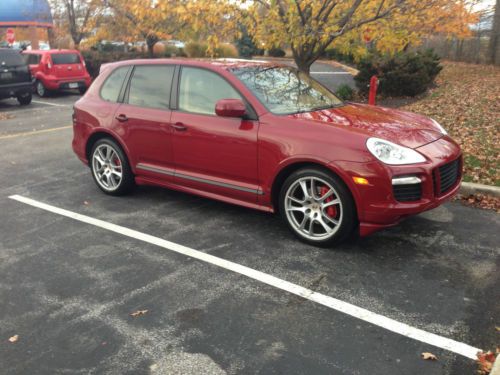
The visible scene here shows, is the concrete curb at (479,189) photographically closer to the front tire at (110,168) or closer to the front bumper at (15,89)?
the front tire at (110,168)

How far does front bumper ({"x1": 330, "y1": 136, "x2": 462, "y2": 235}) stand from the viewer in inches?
156

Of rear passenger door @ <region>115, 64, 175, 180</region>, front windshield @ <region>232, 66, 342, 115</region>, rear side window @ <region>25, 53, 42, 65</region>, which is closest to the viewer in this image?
front windshield @ <region>232, 66, 342, 115</region>

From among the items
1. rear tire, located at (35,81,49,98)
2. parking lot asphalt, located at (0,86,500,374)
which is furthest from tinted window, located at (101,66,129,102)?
rear tire, located at (35,81,49,98)

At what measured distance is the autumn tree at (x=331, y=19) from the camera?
790 centimetres

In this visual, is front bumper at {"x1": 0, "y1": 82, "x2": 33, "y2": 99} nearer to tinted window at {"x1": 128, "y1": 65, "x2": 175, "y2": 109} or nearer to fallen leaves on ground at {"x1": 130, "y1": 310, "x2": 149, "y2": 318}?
tinted window at {"x1": 128, "y1": 65, "x2": 175, "y2": 109}

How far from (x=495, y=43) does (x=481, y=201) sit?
65.9 feet

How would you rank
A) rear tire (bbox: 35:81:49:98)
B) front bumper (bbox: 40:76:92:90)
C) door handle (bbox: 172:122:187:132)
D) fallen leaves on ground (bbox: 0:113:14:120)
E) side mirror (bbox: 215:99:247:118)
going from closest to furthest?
side mirror (bbox: 215:99:247:118)
door handle (bbox: 172:122:187:132)
fallen leaves on ground (bbox: 0:113:14:120)
front bumper (bbox: 40:76:92:90)
rear tire (bbox: 35:81:49:98)

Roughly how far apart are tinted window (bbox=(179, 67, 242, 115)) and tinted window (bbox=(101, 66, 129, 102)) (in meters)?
1.06

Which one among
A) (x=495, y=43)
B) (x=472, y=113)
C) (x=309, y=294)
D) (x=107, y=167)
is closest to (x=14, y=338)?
(x=309, y=294)

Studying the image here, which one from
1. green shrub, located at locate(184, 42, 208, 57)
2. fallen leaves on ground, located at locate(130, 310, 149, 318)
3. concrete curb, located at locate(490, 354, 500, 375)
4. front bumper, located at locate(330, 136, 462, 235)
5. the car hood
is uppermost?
green shrub, located at locate(184, 42, 208, 57)

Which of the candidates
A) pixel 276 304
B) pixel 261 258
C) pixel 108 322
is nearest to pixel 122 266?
pixel 108 322

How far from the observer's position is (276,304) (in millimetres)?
3500

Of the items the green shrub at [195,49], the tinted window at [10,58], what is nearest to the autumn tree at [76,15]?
the green shrub at [195,49]

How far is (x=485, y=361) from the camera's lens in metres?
2.80
